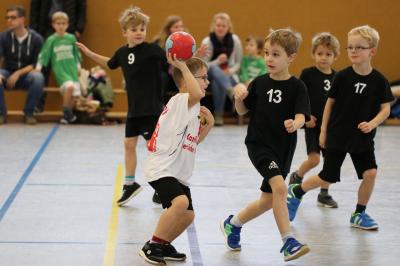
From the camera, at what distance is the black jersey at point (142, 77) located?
737 centimetres

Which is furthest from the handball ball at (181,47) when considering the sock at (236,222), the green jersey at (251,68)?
the green jersey at (251,68)

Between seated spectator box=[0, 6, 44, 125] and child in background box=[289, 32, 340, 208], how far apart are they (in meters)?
6.39

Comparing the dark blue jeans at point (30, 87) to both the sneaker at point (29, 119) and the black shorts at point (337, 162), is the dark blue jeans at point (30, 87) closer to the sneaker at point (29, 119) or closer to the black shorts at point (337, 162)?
the sneaker at point (29, 119)

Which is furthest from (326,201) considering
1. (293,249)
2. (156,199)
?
(293,249)

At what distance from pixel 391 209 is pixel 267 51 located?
2.45m

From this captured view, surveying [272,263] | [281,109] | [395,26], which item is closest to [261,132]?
[281,109]

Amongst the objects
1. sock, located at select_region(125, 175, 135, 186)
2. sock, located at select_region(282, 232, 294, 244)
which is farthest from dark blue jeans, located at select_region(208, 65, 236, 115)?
sock, located at select_region(282, 232, 294, 244)

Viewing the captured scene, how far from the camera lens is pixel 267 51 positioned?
5.73 m

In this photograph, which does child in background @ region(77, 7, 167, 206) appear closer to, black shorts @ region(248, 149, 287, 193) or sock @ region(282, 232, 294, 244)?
black shorts @ region(248, 149, 287, 193)

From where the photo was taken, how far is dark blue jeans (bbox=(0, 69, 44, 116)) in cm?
1271

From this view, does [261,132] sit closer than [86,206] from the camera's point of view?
Yes

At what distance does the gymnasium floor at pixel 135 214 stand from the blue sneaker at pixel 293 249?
22cm

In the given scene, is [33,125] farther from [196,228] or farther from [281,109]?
[281,109]

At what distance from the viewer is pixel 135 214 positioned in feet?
22.7
